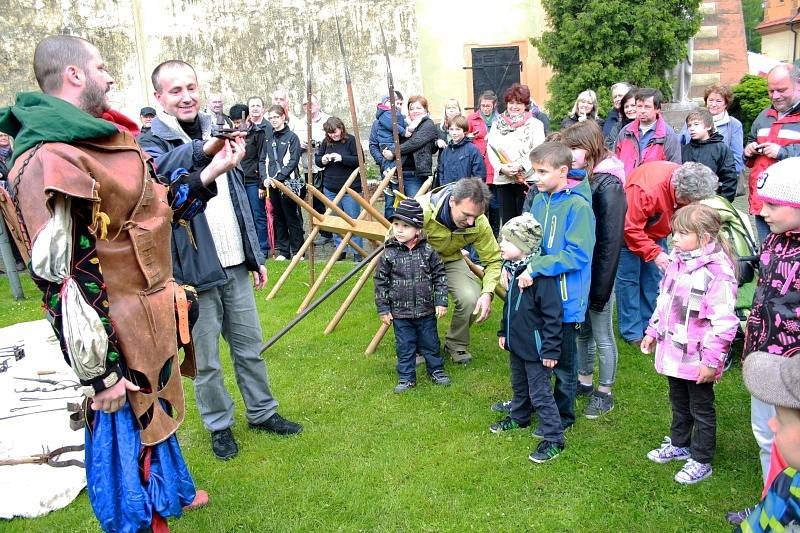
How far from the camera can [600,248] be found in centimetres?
415

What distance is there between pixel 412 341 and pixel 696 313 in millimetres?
2232

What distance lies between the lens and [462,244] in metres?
5.36

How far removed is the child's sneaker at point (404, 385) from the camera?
5.06 meters

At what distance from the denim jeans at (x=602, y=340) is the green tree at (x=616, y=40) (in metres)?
8.34

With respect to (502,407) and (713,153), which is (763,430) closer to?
(502,407)

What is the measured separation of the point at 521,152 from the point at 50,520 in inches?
217

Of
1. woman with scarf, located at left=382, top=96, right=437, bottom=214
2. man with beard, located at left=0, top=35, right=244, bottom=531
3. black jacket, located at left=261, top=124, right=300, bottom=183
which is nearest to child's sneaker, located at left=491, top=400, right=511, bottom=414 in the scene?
man with beard, located at left=0, top=35, right=244, bottom=531

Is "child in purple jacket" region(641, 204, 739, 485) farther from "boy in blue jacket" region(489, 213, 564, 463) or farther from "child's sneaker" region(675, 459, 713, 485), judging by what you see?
"boy in blue jacket" region(489, 213, 564, 463)

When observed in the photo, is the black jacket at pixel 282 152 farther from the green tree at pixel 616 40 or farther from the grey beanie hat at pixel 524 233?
the grey beanie hat at pixel 524 233

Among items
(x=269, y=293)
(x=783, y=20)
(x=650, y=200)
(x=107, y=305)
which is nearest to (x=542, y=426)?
(x=650, y=200)

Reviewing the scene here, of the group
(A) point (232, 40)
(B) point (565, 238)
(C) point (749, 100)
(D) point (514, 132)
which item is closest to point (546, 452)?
(B) point (565, 238)

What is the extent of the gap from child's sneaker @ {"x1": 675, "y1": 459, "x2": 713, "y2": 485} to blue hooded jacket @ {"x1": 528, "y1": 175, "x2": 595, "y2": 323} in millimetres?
984

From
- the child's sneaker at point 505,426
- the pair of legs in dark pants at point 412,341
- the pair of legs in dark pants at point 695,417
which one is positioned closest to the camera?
the pair of legs in dark pants at point 695,417

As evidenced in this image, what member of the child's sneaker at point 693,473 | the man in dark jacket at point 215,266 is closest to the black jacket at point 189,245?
the man in dark jacket at point 215,266
